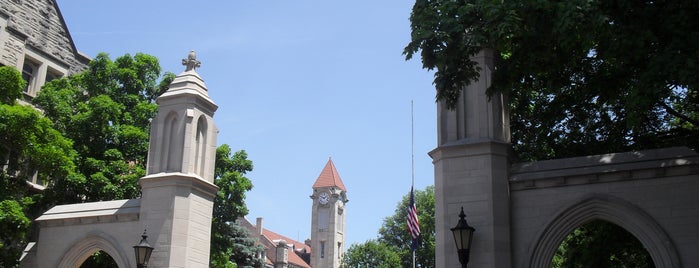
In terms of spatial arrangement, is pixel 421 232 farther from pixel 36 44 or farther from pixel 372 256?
pixel 36 44

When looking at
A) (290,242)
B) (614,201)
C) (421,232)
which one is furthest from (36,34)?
(290,242)

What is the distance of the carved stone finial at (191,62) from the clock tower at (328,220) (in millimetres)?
87174

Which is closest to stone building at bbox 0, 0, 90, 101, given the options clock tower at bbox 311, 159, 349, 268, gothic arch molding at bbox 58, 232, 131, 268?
gothic arch molding at bbox 58, 232, 131, 268

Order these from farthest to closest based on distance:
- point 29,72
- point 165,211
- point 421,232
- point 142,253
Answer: point 421,232
point 29,72
point 165,211
point 142,253

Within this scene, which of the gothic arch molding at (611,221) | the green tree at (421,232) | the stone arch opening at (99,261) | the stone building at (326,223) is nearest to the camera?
the gothic arch molding at (611,221)

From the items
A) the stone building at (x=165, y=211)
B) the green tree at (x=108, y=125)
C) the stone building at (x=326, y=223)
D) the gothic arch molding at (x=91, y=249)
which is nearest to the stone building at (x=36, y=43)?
the green tree at (x=108, y=125)

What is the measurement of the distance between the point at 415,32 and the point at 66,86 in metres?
17.9

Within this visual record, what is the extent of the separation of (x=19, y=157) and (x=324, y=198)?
290 ft

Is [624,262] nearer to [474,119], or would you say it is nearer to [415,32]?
[474,119]

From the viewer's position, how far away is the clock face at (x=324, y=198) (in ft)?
351

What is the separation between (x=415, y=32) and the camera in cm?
1150

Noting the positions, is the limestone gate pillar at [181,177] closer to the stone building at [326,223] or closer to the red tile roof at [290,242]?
the red tile roof at [290,242]

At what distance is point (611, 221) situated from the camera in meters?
13.0

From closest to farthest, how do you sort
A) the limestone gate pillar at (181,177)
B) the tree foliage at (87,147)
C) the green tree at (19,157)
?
1. the limestone gate pillar at (181,177)
2. the green tree at (19,157)
3. the tree foliage at (87,147)
